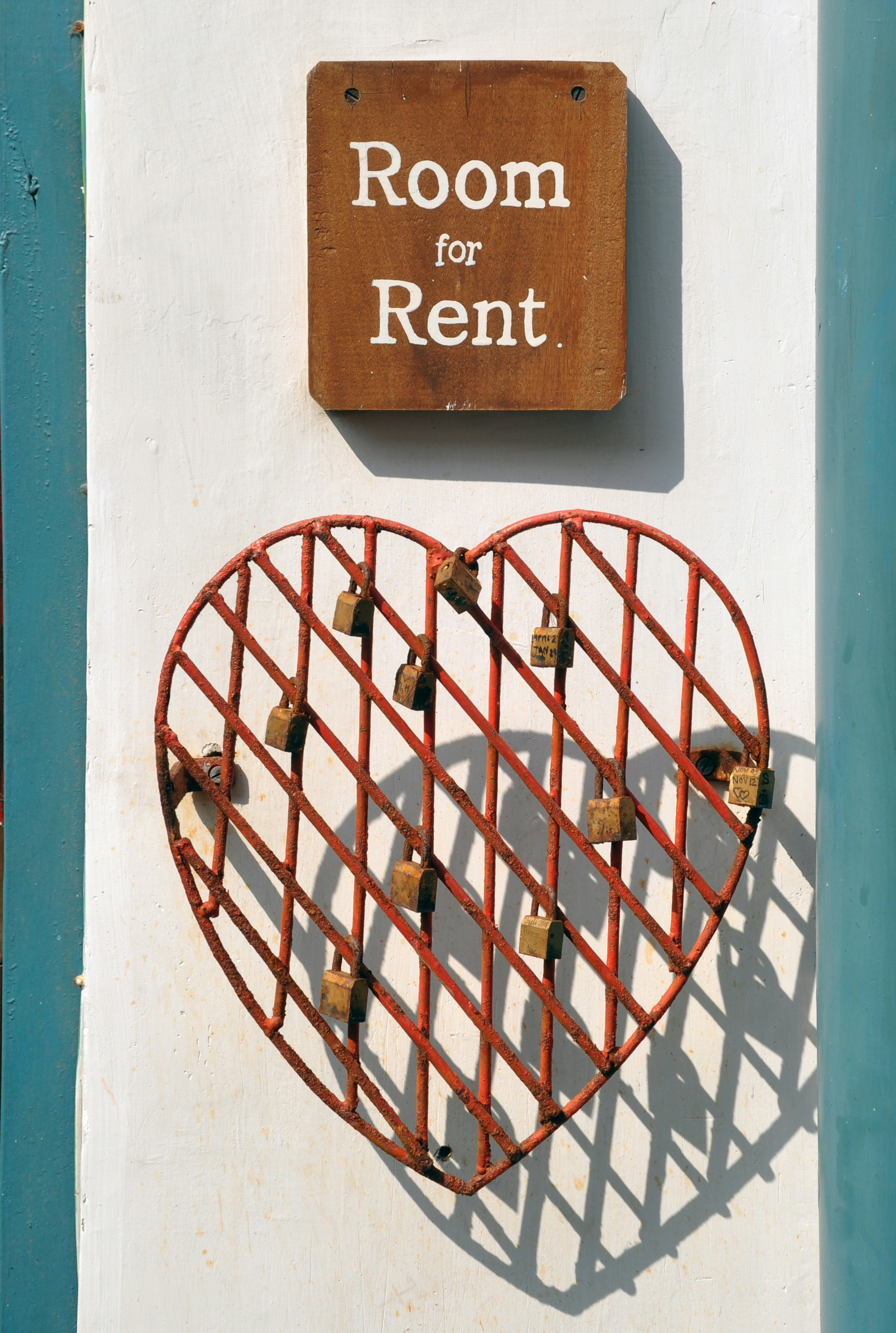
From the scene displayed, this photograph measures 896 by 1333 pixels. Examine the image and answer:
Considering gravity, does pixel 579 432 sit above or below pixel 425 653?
above

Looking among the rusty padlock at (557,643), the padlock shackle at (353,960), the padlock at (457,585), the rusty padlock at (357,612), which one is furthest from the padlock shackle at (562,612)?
the padlock shackle at (353,960)

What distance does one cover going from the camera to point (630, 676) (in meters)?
1.49

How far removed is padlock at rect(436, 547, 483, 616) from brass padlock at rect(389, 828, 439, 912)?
28cm

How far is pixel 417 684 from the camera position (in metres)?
1.32

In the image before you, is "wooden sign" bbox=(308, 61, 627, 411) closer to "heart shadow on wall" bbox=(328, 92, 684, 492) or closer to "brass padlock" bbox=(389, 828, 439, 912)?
"heart shadow on wall" bbox=(328, 92, 684, 492)

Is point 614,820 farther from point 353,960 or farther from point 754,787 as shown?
point 353,960

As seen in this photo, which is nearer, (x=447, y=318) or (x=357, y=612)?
(x=357, y=612)

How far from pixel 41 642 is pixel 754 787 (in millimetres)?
1018

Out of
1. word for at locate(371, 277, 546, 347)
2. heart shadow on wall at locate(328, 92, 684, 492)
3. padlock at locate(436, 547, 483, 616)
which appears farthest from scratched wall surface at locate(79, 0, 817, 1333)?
padlock at locate(436, 547, 483, 616)

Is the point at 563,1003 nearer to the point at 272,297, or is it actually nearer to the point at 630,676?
the point at 630,676

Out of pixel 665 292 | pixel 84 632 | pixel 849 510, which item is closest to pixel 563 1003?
pixel 849 510

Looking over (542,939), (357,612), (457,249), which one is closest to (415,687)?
(357,612)

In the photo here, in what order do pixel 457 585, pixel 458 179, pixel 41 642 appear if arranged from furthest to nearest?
pixel 41 642
pixel 458 179
pixel 457 585

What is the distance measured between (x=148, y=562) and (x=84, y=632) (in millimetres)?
168
